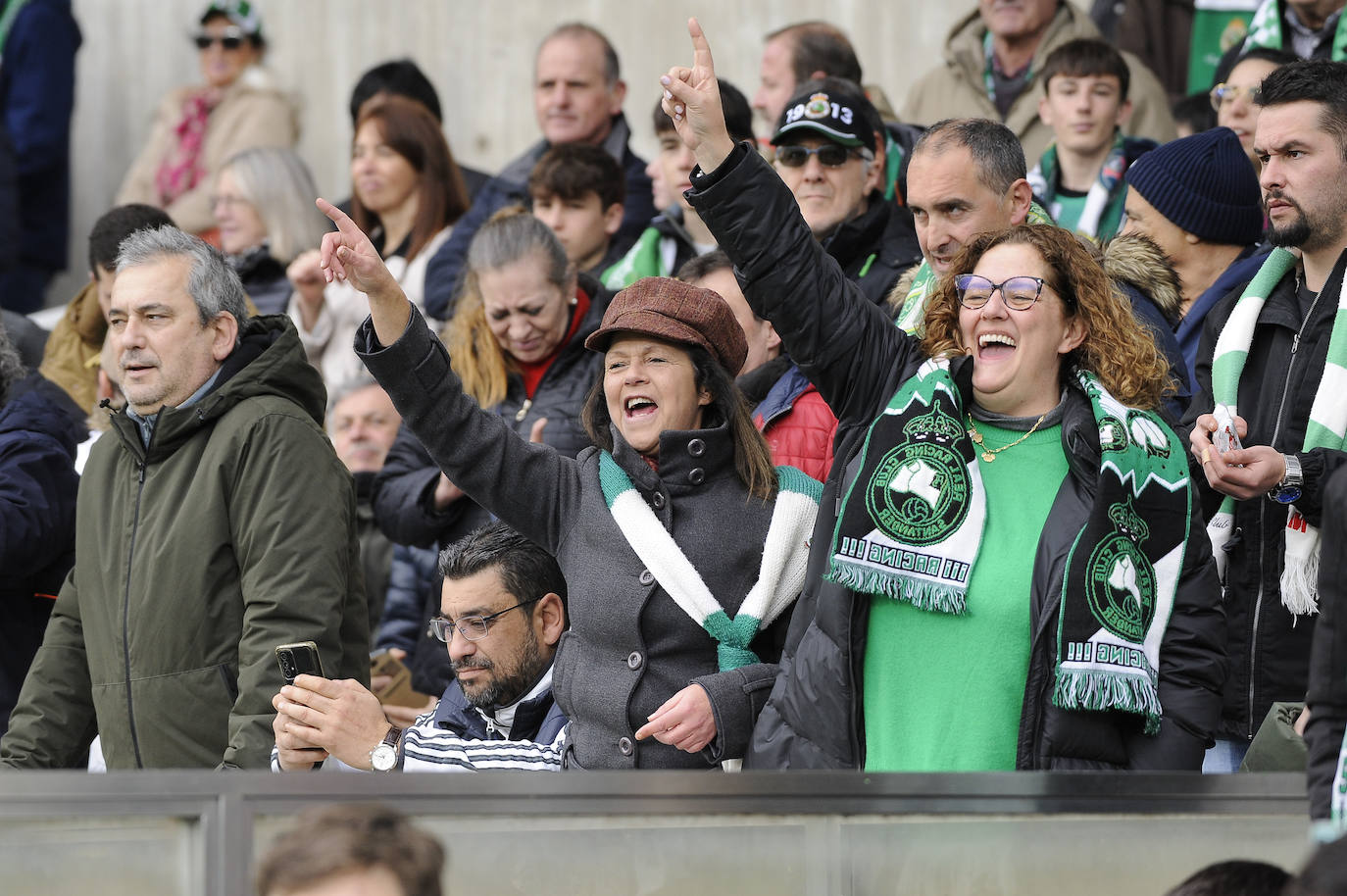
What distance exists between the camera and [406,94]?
28.3 ft

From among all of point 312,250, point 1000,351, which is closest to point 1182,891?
point 1000,351

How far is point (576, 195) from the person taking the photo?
6.86 metres

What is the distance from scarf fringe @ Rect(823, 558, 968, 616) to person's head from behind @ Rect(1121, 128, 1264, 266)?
6.84ft

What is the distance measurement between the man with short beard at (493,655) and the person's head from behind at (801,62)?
2993 mm

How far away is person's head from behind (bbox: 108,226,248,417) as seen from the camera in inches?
183

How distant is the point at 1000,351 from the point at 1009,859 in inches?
46.8

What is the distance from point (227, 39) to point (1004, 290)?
A: 6.80 metres

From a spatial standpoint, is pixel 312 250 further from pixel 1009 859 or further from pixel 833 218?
pixel 1009 859

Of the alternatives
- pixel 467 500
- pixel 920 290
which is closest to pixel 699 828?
pixel 920 290

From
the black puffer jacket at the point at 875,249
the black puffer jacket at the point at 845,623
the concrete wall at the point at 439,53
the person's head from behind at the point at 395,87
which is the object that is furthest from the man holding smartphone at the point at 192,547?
the concrete wall at the point at 439,53

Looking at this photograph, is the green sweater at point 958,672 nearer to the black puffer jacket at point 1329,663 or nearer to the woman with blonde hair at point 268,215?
the black puffer jacket at point 1329,663

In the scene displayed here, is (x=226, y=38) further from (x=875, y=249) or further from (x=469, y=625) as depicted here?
(x=469, y=625)

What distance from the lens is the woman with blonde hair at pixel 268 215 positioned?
25.3 feet

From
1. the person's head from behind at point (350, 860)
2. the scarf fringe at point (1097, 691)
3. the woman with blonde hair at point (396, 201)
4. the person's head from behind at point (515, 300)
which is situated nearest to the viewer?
the person's head from behind at point (350, 860)
